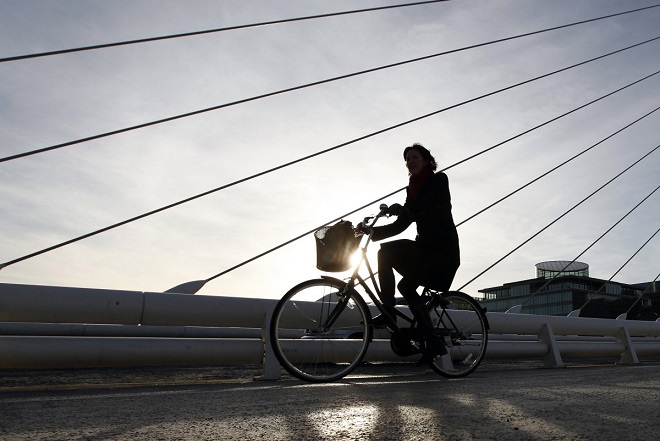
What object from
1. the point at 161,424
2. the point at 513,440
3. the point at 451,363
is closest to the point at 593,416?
the point at 513,440

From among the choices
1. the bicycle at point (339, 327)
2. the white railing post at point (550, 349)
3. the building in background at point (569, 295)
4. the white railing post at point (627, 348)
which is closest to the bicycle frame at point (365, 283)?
the bicycle at point (339, 327)

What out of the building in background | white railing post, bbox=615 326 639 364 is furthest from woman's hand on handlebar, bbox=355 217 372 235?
the building in background

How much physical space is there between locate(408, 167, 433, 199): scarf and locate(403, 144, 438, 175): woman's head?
0.03m

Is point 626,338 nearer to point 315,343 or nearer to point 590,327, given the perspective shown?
point 590,327

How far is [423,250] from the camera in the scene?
482 centimetres

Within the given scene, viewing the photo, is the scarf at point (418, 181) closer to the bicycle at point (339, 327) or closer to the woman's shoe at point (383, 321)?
the bicycle at point (339, 327)

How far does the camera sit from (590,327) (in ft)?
27.1

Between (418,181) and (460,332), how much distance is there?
137cm

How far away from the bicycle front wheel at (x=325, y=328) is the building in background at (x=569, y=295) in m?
73.4

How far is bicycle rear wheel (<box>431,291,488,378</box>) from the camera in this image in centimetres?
515

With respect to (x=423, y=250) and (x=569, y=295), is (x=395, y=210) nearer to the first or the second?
(x=423, y=250)

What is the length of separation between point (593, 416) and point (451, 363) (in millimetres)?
2705

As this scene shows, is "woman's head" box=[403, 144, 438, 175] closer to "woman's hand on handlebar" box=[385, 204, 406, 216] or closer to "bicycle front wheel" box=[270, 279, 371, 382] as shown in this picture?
"woman's hand on handlebar" box=[385, 204, 406, 216]

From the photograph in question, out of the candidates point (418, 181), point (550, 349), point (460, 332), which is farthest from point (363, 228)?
point (550, 349)
